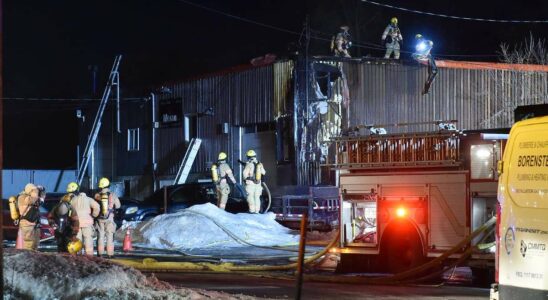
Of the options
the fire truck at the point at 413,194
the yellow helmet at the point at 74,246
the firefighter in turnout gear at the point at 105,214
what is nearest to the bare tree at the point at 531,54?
the firefighter in turnout gear at the point at 105,214

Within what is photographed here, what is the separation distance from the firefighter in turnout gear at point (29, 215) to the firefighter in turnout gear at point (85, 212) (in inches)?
25.7

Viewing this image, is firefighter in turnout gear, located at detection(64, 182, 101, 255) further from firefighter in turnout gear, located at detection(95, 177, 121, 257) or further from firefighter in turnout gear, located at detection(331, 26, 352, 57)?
firefighter in turnout gear, located at detection(331, 26, 352, 57)

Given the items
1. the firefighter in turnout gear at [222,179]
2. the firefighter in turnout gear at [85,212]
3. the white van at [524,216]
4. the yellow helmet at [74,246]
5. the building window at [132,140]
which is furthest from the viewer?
the building window at [132,140]

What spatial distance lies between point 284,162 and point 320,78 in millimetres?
3150

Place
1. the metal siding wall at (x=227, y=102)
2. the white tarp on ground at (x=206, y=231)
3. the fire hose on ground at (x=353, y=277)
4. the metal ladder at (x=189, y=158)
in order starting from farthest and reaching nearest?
the metal ladder at (x=189, y=158), the metal siding wall at (x=227, y=102), the white tarp on ground at (x=206, y=231), the fire hose on ground at (x=353, y=277)

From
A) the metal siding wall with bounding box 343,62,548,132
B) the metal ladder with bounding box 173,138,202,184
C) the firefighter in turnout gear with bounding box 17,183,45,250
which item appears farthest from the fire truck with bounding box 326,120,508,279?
the metal ladder with bounding box 173,138,202,184

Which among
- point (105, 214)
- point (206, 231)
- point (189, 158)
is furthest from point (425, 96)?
point (105, 214)

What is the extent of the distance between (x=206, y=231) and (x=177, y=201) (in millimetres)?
3139

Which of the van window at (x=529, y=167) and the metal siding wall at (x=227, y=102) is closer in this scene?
the van window at (x=529, y=167)

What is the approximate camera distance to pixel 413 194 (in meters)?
12.0

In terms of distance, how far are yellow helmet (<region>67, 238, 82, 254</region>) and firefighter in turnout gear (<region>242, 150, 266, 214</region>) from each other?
22.8 feet

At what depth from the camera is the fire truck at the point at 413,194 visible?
11.3 metres

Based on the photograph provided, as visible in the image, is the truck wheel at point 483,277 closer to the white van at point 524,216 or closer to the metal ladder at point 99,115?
the white van at point 524,216

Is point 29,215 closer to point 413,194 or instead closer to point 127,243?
point 127,243
